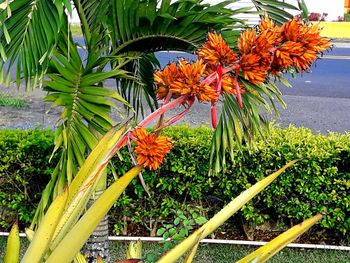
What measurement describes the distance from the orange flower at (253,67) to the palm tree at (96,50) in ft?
5.46

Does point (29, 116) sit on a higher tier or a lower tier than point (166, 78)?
lower

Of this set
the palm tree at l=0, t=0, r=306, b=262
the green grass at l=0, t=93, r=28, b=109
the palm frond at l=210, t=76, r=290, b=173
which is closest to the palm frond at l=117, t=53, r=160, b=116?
the palm tree at l=0, t=0, r=306, b=262

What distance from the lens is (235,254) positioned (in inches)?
195

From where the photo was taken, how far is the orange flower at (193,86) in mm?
1300

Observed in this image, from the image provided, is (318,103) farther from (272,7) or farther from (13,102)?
(272,7)

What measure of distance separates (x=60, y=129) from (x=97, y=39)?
552mm

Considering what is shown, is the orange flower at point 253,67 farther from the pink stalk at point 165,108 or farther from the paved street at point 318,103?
the paved street at point 318,103

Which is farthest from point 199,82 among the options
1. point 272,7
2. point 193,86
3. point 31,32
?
point 272,7

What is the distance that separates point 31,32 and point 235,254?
8.84 feet

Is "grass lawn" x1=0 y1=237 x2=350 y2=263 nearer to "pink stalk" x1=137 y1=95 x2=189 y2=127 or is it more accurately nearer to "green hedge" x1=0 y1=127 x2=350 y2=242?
"green hedge" x1=0 y1=127 x2=350 y2=242

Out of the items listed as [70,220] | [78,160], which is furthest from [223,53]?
[78,160]

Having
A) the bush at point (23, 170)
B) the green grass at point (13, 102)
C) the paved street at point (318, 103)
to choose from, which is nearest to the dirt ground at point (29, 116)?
the green grass at point (13, 102)

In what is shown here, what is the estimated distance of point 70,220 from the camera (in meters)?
1.65

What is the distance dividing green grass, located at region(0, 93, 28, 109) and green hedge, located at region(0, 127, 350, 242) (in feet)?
19.3
